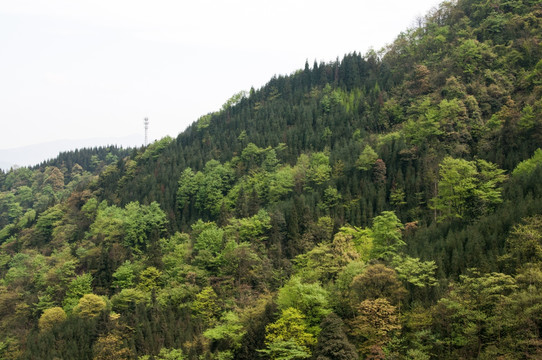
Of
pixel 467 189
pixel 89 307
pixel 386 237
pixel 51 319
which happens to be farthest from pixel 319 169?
pixel 51 319

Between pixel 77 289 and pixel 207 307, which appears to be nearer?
pixel 207 307

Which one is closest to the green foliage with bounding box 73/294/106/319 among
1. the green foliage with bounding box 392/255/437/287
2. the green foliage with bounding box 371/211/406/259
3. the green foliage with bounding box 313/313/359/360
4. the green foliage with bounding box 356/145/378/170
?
the green foliage with bounding box 371/211/406/259

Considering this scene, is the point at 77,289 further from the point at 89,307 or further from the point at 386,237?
the point at 386,237

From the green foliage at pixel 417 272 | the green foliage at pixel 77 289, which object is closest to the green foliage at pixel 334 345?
the green foliage at pixel 417 272

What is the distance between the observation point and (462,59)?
83.4 m

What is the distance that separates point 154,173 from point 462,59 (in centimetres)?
7056

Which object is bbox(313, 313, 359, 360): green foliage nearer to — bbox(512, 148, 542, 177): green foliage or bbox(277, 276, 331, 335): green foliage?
bbox(277, 276, 331, 335): green foliage

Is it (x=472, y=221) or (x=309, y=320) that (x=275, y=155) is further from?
(x=309, y=320)

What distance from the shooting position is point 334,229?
60562 millimetres

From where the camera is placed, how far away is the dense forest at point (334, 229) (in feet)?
113

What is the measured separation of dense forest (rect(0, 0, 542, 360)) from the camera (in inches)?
1361

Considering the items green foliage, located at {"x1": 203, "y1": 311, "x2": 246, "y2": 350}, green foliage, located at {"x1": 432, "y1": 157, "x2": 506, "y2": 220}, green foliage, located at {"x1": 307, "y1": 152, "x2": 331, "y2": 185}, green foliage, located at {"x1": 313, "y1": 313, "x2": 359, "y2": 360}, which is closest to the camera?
green foliage, located at {"x1": 313, "y1": 313, "x2": 359, "y2": 360}

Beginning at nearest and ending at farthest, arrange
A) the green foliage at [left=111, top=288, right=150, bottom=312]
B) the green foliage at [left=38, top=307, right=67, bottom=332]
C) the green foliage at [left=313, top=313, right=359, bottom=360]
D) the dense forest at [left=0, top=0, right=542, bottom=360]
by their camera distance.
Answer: the green foliage at [left=313, top=313, right=359, bottom=360], the dense forest at [left=0, top=0, right=542, bottom=360], the green foliage at [left=111, top=288, right=150, bottom=312], the green foliage at [left=38, top=307, right=67, bottom=332]

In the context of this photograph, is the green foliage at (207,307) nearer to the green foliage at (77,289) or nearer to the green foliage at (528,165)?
the green foliage at (77,289)
